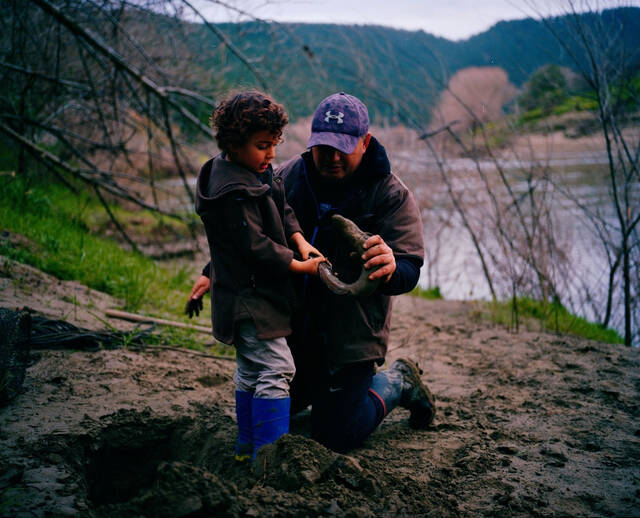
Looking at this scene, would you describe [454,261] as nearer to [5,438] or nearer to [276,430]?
[276,430]

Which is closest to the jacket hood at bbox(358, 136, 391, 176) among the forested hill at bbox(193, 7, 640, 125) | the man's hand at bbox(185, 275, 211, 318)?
the man's hand at bbox(185, 275, 211, 318)

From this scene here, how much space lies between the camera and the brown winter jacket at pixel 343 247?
8.30 ft

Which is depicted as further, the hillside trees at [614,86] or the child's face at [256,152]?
the hillside trees at [614,86]

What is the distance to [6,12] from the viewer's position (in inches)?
215

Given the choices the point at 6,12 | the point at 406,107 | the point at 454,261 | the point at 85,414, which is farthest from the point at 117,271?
the point at 454,261

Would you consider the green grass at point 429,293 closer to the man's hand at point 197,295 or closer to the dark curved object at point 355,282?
the man's hand at point 197,295

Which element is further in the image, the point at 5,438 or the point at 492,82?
Result: the point at 492,82

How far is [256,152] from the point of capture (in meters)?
2.24

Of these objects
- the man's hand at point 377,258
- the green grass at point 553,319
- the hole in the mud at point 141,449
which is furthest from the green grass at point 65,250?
the green grass at point 553,319

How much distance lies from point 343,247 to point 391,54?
3564 mm

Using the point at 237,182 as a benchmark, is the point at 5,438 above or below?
below

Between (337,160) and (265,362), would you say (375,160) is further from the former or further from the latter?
(265,362)

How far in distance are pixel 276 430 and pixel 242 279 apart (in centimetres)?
65

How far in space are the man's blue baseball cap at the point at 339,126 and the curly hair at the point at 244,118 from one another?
0.27 m
